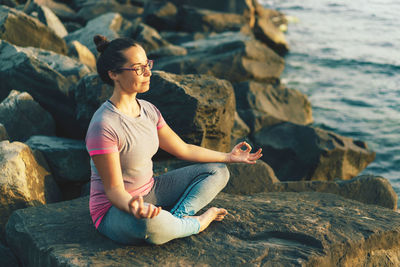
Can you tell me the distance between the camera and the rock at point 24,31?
6898 mm

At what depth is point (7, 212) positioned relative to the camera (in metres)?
3.70

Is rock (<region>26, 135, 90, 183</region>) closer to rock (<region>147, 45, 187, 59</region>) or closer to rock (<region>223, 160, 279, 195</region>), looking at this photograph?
rock (<region>223, 160, 279, 195</region>)

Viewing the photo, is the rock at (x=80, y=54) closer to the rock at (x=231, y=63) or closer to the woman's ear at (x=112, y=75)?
the rock at (x=231, y=63)

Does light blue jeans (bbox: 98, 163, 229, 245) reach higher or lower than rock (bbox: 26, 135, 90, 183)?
higher

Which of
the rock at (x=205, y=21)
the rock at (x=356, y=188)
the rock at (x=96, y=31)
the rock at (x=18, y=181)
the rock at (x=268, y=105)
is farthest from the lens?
the rock at (x=205, y=21)

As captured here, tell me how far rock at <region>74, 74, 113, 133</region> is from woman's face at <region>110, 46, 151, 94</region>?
75.7 inches

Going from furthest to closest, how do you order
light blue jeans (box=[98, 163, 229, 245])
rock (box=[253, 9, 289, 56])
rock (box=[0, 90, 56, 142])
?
rock (box=[253, 9, 289, 56]), rock (box=[0, 90, 56, 142]), light blue jeans (box=[98, 163, 229, 245])

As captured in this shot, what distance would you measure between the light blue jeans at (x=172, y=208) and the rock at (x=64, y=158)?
1.63m

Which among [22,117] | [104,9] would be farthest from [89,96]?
[104,9]

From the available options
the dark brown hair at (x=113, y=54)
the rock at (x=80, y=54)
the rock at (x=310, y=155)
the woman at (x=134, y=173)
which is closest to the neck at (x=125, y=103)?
the woman at (x=134, y=173)

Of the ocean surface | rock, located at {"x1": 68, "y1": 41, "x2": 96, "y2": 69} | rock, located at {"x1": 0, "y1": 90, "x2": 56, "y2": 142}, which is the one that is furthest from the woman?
the ocean surface

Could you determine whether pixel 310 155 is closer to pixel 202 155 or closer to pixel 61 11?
pixel 202 155

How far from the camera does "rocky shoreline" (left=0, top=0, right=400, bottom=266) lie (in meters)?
2.92

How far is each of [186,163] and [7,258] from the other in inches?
70.7
